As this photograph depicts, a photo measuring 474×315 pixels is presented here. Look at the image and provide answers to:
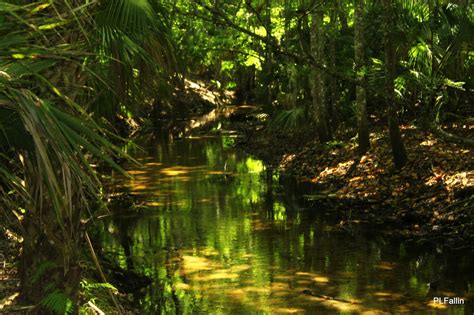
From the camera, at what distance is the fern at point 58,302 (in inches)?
207

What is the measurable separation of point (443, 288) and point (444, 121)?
809 cm

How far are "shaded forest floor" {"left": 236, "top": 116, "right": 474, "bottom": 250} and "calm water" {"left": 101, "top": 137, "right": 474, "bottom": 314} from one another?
20.5 inches

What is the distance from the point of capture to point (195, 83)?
44.3 metres

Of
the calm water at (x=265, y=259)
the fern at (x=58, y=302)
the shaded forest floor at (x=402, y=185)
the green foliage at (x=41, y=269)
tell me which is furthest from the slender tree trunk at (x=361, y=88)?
the fern at (x=58, y=302)

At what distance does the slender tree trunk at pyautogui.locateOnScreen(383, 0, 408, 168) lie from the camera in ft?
30.2

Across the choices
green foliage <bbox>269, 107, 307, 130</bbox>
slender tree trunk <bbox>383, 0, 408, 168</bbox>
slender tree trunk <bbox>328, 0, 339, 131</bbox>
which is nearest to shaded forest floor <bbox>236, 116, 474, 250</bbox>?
slender tree trunk <bbox>383, 0, 408, 168</bbox>

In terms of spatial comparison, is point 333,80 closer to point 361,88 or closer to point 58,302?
point 361,88

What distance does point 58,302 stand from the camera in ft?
17.4

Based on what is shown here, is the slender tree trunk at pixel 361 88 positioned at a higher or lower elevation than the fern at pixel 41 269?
higher

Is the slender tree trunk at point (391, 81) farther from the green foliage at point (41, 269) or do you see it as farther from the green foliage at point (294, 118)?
the green foliage at point (294, 118)

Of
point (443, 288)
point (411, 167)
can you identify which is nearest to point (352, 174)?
point (411, 167)

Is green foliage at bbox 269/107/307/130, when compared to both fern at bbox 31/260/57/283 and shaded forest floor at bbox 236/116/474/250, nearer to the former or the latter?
shaded forest floor at bbox 236/116/474/250

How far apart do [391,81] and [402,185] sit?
11.5ft

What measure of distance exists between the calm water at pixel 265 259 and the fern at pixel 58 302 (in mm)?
2288
